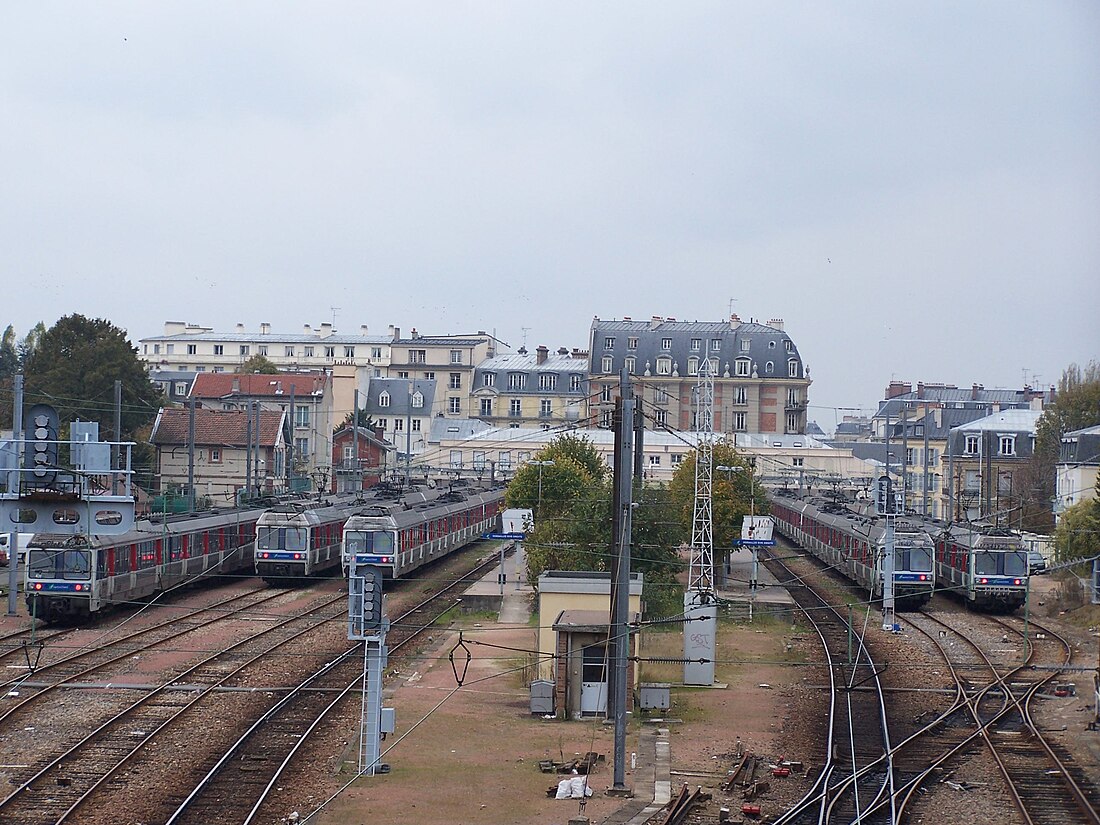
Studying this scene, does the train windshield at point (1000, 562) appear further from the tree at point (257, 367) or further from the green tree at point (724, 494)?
the tree at point (257, 367)

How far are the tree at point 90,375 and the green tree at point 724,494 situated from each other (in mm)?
30110

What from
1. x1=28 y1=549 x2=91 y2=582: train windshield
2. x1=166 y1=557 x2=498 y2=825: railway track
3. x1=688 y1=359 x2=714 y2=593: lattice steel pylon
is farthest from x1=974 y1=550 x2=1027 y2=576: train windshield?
x1=28 y1=549 x2=91 y2=582: train windshield

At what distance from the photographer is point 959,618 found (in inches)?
1524

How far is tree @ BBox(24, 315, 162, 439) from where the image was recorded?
214 feet

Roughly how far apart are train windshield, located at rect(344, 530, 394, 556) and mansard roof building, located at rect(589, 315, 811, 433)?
5713cm

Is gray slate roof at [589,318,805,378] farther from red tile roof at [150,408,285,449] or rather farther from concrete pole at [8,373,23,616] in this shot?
concrete pole at [8,373,23,616]

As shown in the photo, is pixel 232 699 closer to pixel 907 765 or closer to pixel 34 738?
pixel 34 738

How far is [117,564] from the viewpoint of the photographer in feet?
107

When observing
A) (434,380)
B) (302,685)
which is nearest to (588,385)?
(434,380)

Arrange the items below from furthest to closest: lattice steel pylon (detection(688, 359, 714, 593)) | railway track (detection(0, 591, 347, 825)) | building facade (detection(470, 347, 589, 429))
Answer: building facade (detection(470, 347, 589, 429)) < lattice steel pylon (detection(688, 359, 714, 593)) < railway track (detection(0, 591, 347, 825))

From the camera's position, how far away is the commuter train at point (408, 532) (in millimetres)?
39500

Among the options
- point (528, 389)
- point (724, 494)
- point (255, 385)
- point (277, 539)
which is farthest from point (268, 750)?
point (528, 389)

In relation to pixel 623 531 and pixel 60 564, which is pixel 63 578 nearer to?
pixel 60 564

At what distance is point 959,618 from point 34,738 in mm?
26278
